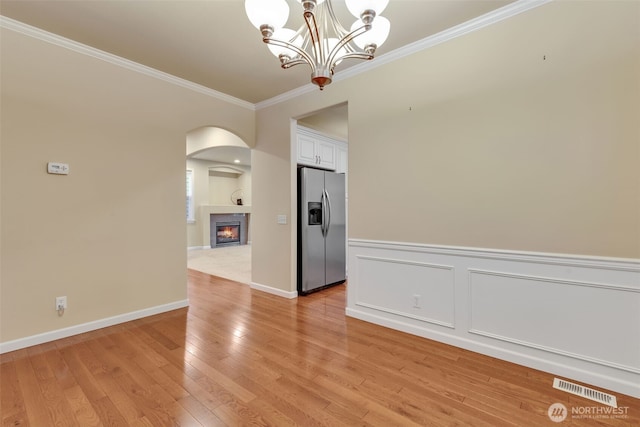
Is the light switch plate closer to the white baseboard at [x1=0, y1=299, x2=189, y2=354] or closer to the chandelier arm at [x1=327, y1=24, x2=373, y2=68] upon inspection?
the white baseboard at [x1=0, y1=299, x2=189, y2=354]

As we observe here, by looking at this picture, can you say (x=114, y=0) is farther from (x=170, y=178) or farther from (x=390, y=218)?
(x=390, y=218)

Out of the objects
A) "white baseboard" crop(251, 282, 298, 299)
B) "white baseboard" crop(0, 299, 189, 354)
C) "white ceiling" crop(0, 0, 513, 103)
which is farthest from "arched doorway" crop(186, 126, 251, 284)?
"white ceiling" crop(0, 0, 513, 103)

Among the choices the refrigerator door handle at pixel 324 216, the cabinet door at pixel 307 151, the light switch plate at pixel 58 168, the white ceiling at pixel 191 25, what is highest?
the white ceiling at pixel 191 25

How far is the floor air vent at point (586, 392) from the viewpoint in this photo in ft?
5.83

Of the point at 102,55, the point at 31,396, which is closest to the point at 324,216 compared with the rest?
the point at 102,55

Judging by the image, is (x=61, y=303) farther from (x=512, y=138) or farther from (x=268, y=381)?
(x=512, y=138)

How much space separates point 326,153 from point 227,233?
19.1 feet

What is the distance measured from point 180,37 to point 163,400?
291 cm

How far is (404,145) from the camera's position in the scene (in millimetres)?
2785

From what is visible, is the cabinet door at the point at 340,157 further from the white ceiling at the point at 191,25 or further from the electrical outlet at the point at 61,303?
the electrical outlet at the point at 61,303

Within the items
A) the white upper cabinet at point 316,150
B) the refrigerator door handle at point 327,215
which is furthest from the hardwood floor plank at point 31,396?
the white upper cabinet at point 316,150

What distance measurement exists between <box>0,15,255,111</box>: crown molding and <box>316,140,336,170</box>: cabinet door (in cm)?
142

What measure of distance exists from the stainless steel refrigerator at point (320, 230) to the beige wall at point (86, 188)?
1.54 meters

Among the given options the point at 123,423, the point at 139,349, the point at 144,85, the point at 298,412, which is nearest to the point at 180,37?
the point at 144,85
